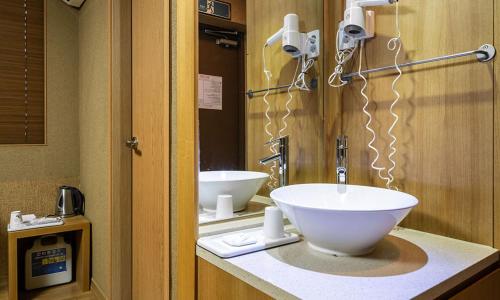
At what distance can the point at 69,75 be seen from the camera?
2.65 metres

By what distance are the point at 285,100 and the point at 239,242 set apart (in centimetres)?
77

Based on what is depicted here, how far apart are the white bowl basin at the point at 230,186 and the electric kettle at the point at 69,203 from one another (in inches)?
68.5

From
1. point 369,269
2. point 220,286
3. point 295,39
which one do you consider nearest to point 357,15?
point 295,39

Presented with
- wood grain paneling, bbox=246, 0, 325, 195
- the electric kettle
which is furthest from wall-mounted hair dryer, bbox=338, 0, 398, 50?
Result: the electric kettle

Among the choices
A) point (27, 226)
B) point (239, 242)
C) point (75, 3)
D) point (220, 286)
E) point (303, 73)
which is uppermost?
point (75, 3)

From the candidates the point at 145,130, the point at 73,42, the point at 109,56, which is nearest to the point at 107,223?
the point at 145,130

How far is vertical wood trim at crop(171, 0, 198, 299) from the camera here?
1044 millimetres

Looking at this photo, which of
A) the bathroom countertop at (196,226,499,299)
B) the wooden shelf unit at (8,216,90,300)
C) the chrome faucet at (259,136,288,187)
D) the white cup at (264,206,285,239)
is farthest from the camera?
the wooden shelf unit at (8,216,90,300)

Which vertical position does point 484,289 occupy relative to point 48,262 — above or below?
above

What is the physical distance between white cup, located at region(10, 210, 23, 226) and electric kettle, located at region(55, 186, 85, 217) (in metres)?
0.25

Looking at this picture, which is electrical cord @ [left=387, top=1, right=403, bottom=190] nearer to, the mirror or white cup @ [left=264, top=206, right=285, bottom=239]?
the mirror

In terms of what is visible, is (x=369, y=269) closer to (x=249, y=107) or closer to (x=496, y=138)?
(x=496, y=138)

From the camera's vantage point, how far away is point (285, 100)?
1515 mm

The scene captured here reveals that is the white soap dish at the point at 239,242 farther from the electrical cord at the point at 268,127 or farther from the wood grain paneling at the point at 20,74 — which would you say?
the wood grain paneling at the point at 20,74
